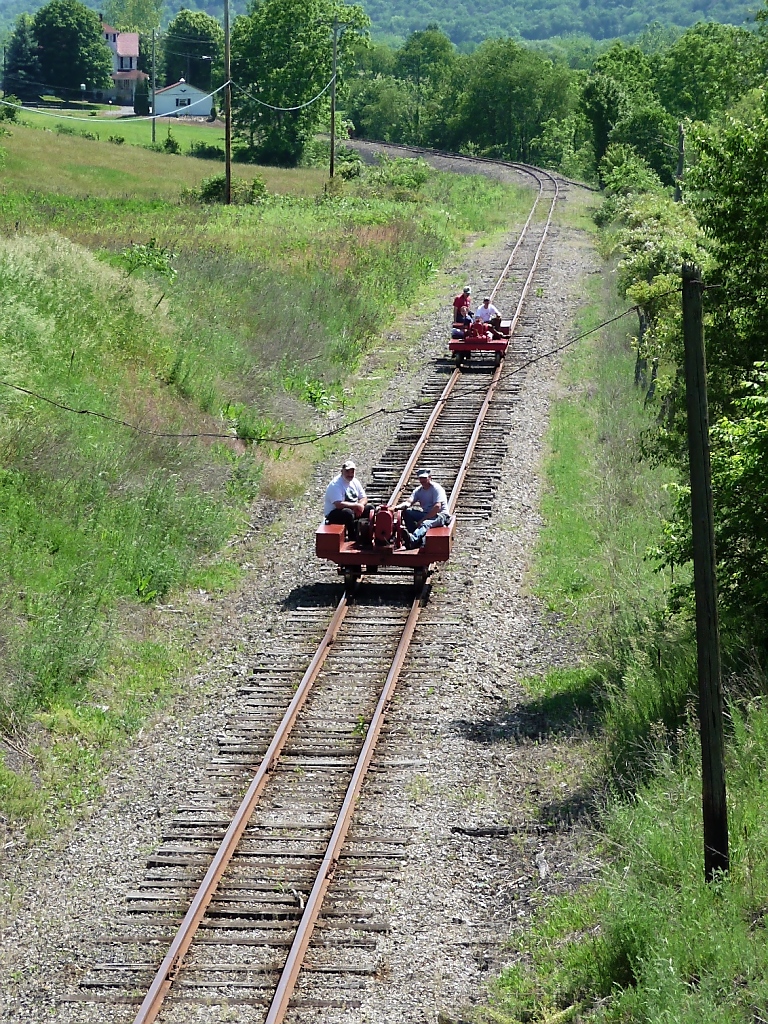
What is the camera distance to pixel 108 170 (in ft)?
226

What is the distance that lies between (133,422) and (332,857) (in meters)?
11.0

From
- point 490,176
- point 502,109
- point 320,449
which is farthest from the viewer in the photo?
point 502,109

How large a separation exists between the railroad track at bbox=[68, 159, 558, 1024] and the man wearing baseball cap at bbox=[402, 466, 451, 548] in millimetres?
826

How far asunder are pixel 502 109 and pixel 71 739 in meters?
114

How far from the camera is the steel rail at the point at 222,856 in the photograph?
898cm

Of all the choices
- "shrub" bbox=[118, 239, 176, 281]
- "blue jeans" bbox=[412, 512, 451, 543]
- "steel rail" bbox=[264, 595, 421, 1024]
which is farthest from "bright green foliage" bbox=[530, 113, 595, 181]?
"steel rail" bbox=[264, 595, 421, 1024]

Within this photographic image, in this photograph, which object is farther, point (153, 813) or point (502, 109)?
point (502, 109)

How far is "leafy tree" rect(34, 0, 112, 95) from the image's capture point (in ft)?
521

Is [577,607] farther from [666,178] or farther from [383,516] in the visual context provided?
[666,178]

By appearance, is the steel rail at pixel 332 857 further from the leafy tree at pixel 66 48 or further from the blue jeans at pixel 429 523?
the leafy tree at pixel 66 48

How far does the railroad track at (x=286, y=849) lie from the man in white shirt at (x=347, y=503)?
893mm

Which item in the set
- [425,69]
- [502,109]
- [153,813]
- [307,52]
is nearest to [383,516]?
[153,813]

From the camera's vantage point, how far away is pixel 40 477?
1686 cm

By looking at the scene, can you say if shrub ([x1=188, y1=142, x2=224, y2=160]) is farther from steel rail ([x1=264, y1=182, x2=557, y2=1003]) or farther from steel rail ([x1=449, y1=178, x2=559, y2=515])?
steel rail ([x1=264, y1=182, x2=557, y2=1003])
